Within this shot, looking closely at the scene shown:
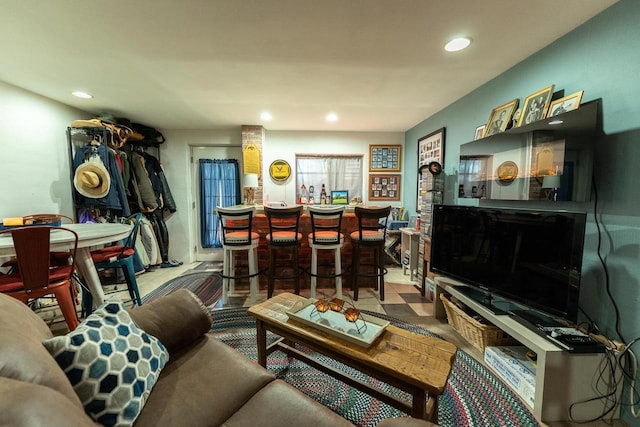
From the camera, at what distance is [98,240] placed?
2.00 meters

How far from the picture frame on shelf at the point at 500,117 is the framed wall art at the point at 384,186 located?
7.16 ft

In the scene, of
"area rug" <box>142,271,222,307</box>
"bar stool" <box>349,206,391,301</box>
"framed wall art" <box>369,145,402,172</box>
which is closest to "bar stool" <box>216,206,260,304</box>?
"area rug" <box>142,271,222,307</box>

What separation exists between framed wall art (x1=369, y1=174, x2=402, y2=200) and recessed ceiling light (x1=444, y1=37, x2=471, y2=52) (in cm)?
270

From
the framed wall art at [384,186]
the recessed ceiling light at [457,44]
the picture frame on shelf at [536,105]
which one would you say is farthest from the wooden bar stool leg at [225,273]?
the picture frame on shelf at [536,105]

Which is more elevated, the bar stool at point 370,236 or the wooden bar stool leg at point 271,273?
the bar stool at point 370,236

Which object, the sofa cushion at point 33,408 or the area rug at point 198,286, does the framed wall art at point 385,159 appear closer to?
the area rug at point 198,286

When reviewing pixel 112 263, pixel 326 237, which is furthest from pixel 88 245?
pixel 326 237

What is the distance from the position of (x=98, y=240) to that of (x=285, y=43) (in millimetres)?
2099

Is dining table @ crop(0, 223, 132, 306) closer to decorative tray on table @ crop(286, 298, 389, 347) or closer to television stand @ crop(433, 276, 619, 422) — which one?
decorative tray on table @ crop(286, 298, 389, 347)

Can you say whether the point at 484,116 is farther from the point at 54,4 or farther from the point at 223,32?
the point at 54,4

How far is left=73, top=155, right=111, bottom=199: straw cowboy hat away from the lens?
2.86 meters

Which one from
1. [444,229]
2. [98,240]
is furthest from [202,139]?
[444,229]

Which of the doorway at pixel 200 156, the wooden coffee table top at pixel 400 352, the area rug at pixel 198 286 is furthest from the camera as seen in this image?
the doorway at pixel 200 156

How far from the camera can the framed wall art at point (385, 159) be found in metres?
4.45
